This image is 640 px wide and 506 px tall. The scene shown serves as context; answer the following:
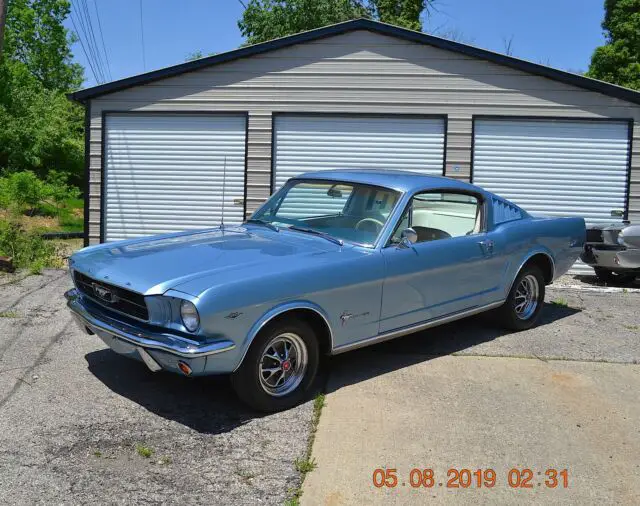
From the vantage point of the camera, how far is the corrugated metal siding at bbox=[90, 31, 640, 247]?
11086 millimetres

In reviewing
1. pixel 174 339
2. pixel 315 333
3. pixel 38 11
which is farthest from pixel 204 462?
pixel 38 11

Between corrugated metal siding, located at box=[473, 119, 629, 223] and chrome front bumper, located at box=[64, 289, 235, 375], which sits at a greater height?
corrugated metal siding, located at box=[473, 119, 629, 223]

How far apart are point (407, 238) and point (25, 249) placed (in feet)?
22.2

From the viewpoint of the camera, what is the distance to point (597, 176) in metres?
11.2

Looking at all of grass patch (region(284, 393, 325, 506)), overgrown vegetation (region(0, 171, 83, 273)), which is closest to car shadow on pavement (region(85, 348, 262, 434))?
grass patch (region(284, 393, 325, 506))

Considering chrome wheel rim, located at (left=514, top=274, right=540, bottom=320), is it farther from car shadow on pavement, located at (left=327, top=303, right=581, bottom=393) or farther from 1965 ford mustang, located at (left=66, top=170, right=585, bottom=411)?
car shadow on pavement, located at (left=327, top=303, right=581, bottom=393)

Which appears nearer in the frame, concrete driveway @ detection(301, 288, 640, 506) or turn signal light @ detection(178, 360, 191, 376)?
concrete driveway @ detection(301, 288, 640, 506)

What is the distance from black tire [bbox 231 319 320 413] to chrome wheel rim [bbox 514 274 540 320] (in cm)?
288

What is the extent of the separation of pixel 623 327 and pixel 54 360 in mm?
5578

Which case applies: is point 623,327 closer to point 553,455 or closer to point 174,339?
point 553,455

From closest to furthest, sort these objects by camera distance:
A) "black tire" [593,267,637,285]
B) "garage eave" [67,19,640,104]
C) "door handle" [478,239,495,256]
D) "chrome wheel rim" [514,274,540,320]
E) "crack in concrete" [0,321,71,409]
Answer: "crack in concrete" [0,321,71,409] → "door handle" [478,239,495,256] → "chrome wheel rim" [514,274,540,320] → "black tire" [593,267,637,285] → "garage eave" [67,19,640,104]

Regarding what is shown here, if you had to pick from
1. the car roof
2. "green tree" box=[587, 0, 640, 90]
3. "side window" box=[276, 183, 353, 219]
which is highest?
"green tree" box=[587, 0, 640, 90]

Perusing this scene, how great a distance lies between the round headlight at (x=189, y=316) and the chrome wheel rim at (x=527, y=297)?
3.84 meters

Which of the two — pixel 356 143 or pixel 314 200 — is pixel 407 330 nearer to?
pixel 314 200
